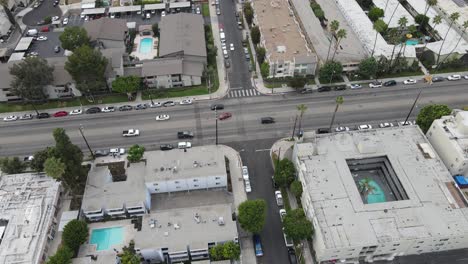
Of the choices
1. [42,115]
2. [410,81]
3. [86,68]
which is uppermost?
[86,68]

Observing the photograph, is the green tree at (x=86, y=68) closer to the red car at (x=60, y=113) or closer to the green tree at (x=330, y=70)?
the red car at (x=60, y=113)

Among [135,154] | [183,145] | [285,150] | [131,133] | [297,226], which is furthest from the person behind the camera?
[131,133]

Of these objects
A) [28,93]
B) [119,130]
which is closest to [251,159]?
[119,130]

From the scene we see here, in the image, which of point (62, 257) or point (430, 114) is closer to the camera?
point (62, 257)

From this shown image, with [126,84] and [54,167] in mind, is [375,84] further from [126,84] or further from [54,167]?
[54,167]

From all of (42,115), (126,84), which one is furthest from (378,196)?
(42,115)

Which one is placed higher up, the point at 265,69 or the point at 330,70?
the point at 265,69

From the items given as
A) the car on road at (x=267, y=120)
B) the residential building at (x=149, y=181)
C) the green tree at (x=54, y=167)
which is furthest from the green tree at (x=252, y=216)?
the green tree at (x=54, y=167)

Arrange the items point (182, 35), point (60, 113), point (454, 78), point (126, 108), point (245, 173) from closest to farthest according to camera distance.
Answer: point (245, 173) < point (60, 113) < point (126, 108) < point (454, 78) < point (182, 35)
